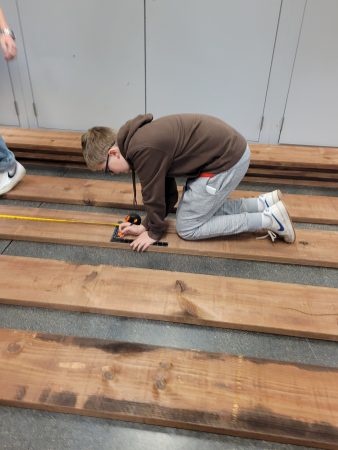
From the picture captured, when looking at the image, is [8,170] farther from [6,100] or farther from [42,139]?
[6,100]

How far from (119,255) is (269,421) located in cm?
109

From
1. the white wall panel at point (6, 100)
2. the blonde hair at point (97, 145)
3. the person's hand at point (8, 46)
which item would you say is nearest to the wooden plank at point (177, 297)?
the blonde hair at point (97, 145)

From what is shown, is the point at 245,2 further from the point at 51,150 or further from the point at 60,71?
the point at 51,150

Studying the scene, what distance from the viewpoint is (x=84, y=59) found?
2889 millimetres

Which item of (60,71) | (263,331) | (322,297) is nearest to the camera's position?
(263,331)

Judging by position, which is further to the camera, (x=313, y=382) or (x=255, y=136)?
(x=255, y=136)

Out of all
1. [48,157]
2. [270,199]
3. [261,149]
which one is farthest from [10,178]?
[261,149]

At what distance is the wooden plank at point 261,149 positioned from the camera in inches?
102

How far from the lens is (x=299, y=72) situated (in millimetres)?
2736

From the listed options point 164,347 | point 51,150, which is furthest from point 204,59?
point 164,347

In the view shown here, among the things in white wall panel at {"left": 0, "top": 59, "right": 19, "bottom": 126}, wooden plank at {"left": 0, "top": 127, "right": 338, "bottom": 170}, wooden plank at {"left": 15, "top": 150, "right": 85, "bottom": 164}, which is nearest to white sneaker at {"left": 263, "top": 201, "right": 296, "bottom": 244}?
wooden plank at {"left": 0, "top": 127, "right": 338, "bottom": 170}

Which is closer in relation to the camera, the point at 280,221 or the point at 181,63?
the point at 280,221

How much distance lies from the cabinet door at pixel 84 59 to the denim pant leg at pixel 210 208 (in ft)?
4.75

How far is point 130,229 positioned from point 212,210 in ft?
1.53
